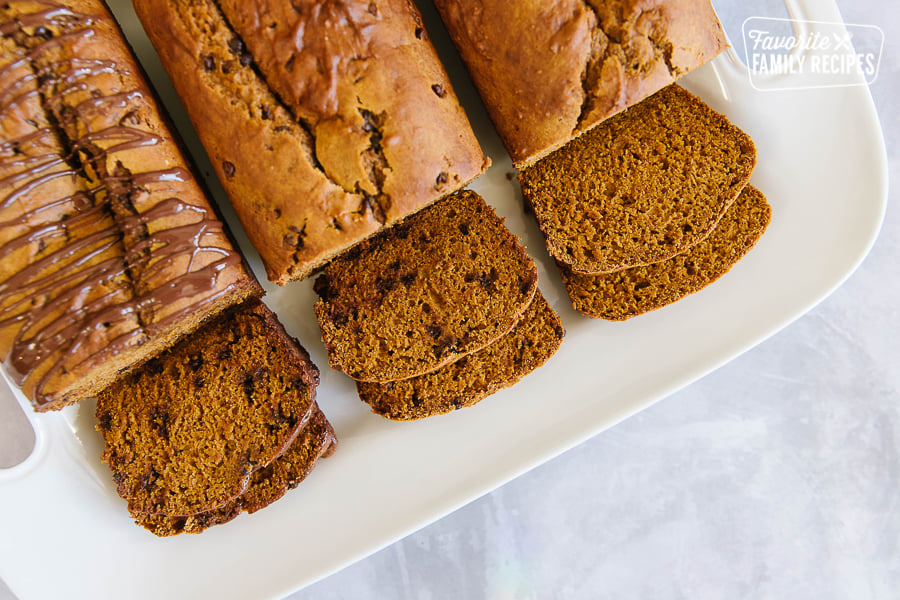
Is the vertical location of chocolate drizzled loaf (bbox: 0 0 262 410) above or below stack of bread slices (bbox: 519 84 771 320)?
above

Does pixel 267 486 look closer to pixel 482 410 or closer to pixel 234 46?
pixel 482 410

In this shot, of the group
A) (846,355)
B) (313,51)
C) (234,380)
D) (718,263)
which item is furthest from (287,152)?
(846,355)

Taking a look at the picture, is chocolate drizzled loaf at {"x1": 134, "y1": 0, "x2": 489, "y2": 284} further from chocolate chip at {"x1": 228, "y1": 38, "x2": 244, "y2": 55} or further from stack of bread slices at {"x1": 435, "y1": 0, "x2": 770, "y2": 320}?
stack of bread slices at {"x1": 435, "y1": 0, "x2": 770, "y2": 320}

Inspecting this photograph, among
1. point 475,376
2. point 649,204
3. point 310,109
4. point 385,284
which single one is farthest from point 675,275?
point 310,109

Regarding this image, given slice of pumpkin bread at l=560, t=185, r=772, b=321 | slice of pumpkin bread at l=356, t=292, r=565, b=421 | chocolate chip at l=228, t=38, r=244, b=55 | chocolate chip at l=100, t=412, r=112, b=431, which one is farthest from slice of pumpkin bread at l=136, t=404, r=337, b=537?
chocolate chip at l=228, t=38, r=244, b=55

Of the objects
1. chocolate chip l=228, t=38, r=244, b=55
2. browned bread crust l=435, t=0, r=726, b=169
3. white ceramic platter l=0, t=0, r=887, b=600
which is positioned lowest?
white ceramic platter l=0, t=0, r=887, b=600
